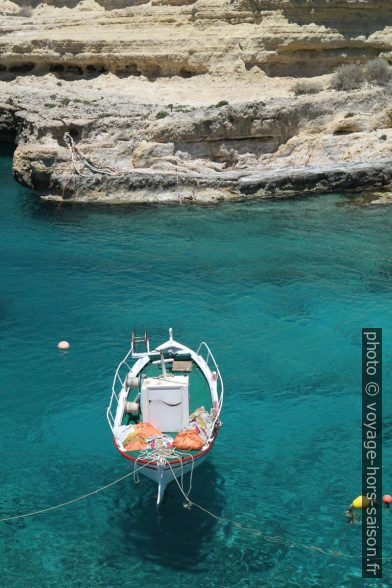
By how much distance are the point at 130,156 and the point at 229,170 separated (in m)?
4.63

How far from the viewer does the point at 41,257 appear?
31.0 meters

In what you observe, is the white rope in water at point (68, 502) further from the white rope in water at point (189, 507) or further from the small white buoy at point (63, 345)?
the small white buoy at point (63, 345)

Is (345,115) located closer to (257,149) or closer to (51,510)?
(257,149)

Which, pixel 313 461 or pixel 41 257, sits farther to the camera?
pixel 41 257

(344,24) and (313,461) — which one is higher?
(344,24)

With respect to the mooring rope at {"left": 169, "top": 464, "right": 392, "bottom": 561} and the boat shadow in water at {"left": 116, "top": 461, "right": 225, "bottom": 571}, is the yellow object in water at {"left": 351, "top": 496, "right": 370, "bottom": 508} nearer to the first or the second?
the mooring rope at {"left": 169, "top": 464, "right": 392, "bottom": 561}

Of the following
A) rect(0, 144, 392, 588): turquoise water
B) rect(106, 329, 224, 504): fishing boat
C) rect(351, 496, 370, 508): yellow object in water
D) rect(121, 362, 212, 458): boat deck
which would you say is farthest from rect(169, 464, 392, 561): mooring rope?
rect(121, 362, 212, 458): boat deck

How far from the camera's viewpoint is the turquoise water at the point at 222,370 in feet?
52.9

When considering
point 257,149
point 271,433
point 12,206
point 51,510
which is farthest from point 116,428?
point 257,149

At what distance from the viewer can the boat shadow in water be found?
15992 mm

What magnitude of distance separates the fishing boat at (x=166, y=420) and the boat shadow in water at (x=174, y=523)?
19.8 inches

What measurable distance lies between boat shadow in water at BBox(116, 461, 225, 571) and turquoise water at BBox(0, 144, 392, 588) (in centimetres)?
4

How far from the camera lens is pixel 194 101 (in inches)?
1672

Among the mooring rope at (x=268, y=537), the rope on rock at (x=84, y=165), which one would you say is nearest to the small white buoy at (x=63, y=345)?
the mooring rope at (x=268, y=537)
